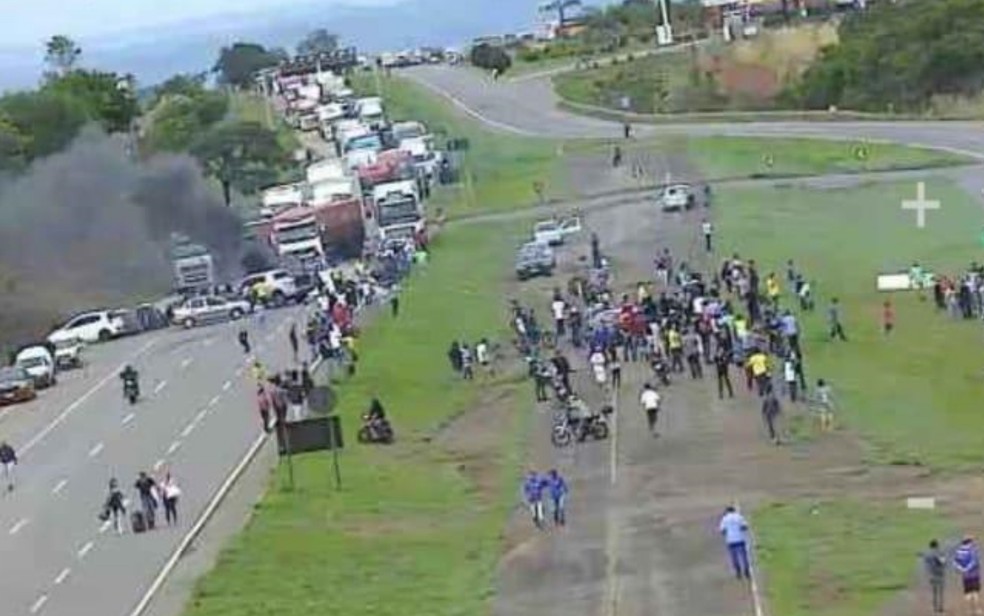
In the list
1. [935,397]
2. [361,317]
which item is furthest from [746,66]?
[935,397]

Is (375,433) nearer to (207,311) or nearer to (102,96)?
(207,311)

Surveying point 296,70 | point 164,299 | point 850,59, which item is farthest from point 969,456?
point 296,70

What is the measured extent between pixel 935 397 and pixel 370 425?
1184 centimetres

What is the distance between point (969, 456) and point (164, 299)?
5302 centimetres

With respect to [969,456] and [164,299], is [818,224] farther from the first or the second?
[969,456]

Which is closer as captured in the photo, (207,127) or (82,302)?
(82,302)

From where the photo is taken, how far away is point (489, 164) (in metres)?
123

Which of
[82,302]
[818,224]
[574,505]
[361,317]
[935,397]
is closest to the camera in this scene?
[574,505]

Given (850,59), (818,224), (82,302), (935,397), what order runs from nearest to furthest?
(935,397)
(818,224)
(82,302)
(850,59)

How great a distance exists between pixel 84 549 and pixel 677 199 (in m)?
56.3

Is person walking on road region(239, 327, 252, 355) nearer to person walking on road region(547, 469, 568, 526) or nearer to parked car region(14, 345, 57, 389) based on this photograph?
parked car region(14, 345, 57, 389)

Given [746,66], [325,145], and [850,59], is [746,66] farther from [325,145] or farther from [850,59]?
[325,145]

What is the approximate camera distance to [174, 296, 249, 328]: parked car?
80.2 meters

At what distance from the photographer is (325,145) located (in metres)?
150
